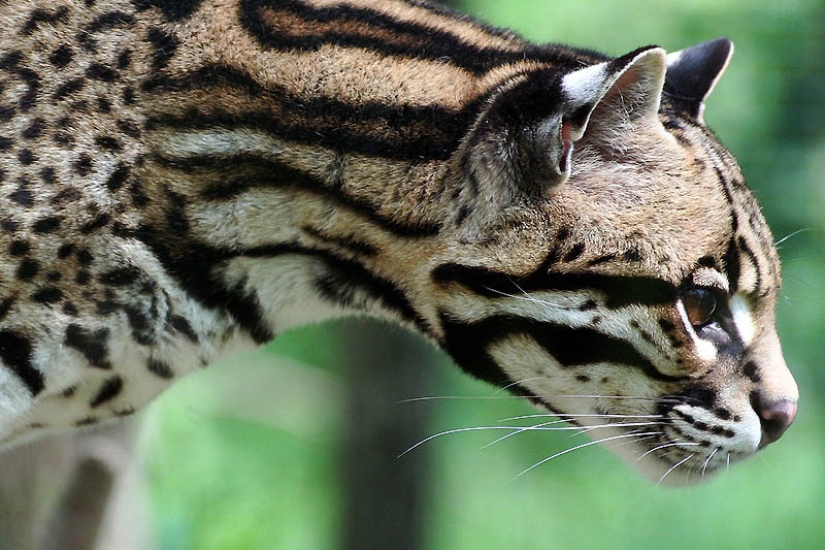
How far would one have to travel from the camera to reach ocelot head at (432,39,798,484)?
10.1 ft

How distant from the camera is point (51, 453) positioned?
5.20 meters

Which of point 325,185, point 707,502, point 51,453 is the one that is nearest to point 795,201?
point 707,502

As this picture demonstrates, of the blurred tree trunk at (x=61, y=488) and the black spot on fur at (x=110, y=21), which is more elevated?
the black spot on fur at (x=110, y=21)

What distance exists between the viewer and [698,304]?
10.3ft

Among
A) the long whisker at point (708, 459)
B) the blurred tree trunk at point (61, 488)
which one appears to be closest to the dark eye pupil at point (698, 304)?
the long whisker at point (708, 459)

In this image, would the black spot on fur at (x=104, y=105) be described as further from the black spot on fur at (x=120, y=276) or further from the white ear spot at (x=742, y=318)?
the white ear spot at (x=742, y=318)

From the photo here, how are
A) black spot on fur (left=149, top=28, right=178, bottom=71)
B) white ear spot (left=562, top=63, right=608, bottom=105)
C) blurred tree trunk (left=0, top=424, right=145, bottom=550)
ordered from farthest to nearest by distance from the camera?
blurred tree trunk (left=0, top=424, right=145, bottom=550)
black spot on fur (left=149, top=28, right=178, bottom=71)
white ear spot (left=562, top=63, right=608, bottom=105)

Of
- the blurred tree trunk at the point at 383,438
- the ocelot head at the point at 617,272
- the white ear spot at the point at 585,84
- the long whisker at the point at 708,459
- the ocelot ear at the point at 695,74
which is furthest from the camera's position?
the blurred tree trunk at the point at 383,438

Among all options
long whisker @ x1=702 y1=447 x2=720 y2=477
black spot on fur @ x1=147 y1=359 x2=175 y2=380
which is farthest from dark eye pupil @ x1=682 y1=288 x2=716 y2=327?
black spot on fur @ x1=147 y1=359 x2=175 y2=380

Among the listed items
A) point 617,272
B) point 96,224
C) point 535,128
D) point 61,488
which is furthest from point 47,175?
point 61,488

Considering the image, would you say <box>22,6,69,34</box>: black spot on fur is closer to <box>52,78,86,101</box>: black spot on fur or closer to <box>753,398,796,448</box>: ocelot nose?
<box>52,78,86,101</box>: black spot on fur

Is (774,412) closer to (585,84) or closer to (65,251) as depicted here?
(585,84)

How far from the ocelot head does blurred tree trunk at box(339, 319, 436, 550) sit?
105 inches

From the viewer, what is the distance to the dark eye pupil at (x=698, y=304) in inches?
123
